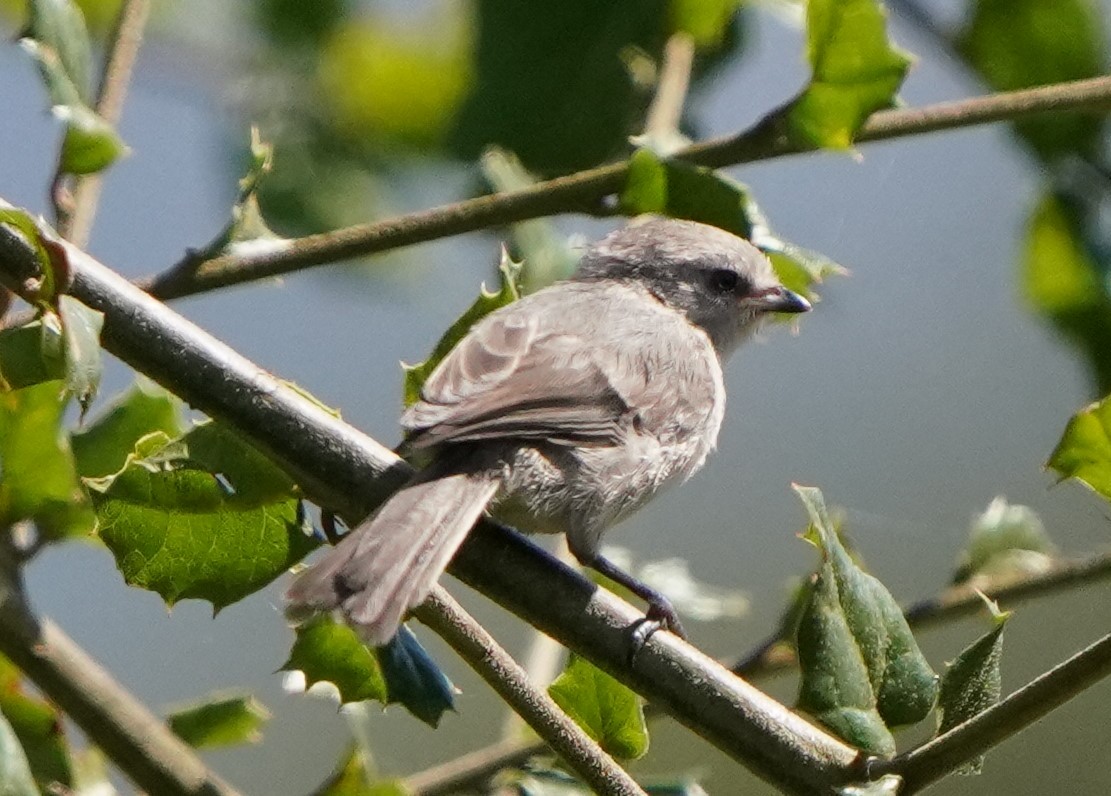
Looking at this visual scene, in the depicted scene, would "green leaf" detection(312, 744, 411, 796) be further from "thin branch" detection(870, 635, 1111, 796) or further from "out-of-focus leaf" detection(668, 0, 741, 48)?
"out-of-focus leaf" detection(668, 0, 741, 48)

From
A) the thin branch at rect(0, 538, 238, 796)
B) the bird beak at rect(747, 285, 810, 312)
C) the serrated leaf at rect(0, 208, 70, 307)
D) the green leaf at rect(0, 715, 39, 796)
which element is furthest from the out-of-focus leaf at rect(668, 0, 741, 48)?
the green leaf at rect(0, 715, 39, 796)

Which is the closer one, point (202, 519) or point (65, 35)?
point (202, 519)

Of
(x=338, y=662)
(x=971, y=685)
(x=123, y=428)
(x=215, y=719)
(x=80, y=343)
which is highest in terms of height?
(x=80, y=343)

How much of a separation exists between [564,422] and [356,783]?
3.06 ft

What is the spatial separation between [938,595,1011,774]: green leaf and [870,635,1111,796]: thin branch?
0.11ft

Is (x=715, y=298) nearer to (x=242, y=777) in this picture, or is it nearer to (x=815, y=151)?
(x=815, y=151)

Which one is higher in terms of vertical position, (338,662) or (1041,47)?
(1041,47)

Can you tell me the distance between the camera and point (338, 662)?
2.18 meters

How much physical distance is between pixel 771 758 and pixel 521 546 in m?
0.61

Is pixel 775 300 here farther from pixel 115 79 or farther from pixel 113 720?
pixel 113 720

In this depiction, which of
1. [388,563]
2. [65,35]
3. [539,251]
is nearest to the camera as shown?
[388,563]

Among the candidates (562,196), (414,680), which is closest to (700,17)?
(562,196)

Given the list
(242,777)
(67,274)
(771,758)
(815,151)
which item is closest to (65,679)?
(67,274)

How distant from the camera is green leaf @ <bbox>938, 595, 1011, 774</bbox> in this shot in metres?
1.74
